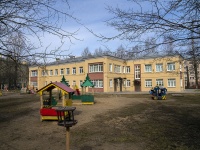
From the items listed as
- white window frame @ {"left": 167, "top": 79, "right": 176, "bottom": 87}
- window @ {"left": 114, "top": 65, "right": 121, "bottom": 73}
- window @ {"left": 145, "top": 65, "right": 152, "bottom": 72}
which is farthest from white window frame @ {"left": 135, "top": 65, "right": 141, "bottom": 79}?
white window frame @ {"left": 167, "top": 79, "right": 176, "bottom": 87}

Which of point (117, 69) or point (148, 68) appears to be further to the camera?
point (117, 69)

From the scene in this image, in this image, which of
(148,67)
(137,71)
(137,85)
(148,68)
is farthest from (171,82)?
(137,71)

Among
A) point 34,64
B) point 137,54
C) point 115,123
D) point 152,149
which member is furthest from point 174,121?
point 34,64

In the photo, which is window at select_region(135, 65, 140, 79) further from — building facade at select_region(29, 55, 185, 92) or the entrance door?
the entrance door

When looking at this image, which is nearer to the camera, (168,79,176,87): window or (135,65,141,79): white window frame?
(168,79,176,87): window

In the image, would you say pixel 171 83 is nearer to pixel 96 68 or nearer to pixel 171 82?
pixel 171 82

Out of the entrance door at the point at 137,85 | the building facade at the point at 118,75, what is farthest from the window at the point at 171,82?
the entrance door at the point at 137,85

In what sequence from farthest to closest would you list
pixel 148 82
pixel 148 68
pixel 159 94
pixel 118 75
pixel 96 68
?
1. pixel 118 75
2. pixel 148 82
3. pixel 148 68
4. pixel 96 68
5. pixel 159 94

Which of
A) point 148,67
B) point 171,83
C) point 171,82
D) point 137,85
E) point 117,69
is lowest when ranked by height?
point 137,85

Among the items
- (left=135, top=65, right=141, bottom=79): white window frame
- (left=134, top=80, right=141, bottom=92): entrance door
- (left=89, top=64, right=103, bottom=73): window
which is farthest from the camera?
(left=134, top=80, right=141, bottom=92): entrance door

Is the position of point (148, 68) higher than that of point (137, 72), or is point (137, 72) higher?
point (148, 68)

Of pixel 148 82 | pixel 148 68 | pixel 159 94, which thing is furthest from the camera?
pixel 148 82

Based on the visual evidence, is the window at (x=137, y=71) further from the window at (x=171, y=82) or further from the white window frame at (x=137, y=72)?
the window at (x=171, y=82)

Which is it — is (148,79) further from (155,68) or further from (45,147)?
(45,147)
